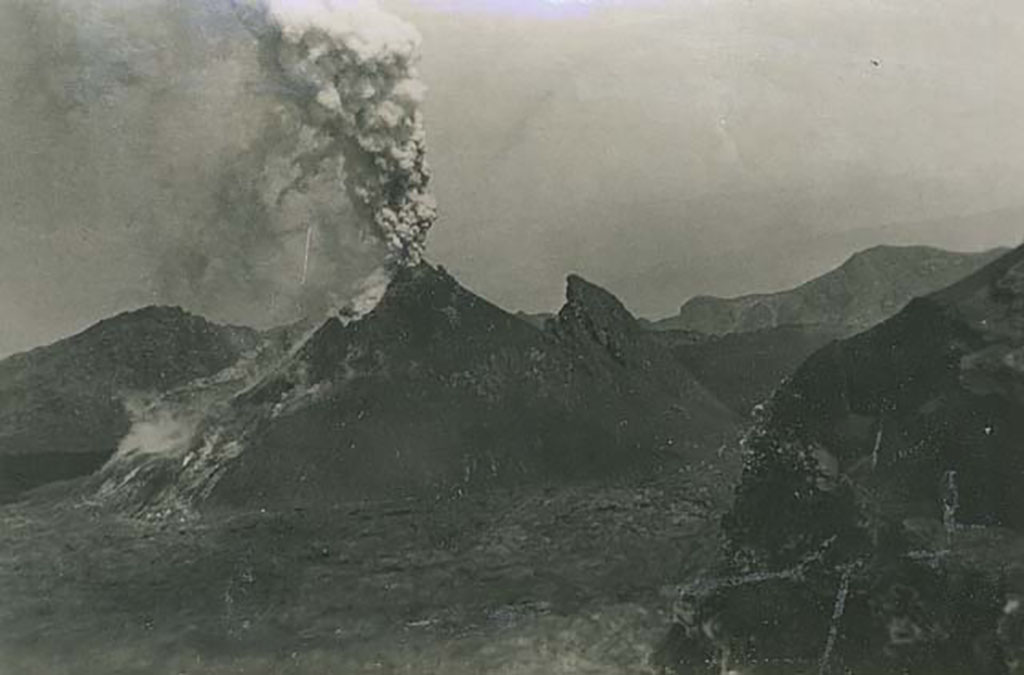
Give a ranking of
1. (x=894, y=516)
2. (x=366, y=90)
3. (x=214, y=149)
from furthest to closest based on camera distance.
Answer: (x=214, y=149) → (x=366, y=90) → (x=894, y=516)

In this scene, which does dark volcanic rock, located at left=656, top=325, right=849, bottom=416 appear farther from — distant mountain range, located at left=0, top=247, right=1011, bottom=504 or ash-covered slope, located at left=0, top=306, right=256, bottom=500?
ash-covered slope, located at left=0, top=306, right=256, bottom=500

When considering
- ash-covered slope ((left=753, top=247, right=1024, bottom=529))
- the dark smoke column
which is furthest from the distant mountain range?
the dark smoke column

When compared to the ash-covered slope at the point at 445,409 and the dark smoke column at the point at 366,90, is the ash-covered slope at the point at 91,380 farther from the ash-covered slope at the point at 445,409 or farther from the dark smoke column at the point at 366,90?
the dark smoke column at the point at 366,90

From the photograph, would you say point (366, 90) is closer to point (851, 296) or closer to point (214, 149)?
point (214, 149)

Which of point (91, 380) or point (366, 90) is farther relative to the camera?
point (91, 380)

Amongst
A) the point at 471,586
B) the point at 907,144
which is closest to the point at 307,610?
Result: the point at 471,586

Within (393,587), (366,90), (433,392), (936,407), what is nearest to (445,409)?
(433,392)
